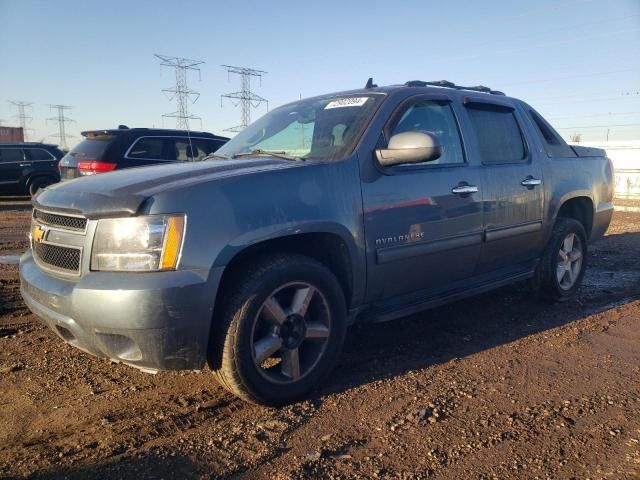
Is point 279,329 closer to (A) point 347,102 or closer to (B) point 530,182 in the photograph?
(A) point 347,102

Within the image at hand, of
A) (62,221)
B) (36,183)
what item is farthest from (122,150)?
(36,183)

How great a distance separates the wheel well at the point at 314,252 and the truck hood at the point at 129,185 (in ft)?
1.38

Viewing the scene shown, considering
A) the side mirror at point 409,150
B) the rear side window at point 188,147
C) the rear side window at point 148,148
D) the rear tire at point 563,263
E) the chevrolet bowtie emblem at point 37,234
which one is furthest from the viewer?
the rear side window at point 188,147

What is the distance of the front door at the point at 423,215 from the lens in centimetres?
326

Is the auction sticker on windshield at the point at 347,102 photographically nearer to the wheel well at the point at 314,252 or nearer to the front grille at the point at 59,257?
the wheel well at the point at 314,252

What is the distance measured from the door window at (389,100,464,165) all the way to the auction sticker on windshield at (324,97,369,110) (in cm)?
32

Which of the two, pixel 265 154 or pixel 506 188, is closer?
pixel 265 154

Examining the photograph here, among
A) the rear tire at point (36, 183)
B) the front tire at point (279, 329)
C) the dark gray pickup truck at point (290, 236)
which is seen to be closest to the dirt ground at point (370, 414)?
the front tire at point (279, 329)

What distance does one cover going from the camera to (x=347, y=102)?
3725 mm

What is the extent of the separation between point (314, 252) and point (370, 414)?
100cm

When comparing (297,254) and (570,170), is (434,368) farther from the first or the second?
(570,170)

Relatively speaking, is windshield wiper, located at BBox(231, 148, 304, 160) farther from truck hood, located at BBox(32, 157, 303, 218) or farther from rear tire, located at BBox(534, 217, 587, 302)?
rear tire, located at BBox(534, 217, 587, 302)

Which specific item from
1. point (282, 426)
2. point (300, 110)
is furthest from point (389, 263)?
point (300, 110)

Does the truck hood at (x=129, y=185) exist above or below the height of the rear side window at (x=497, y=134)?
below
